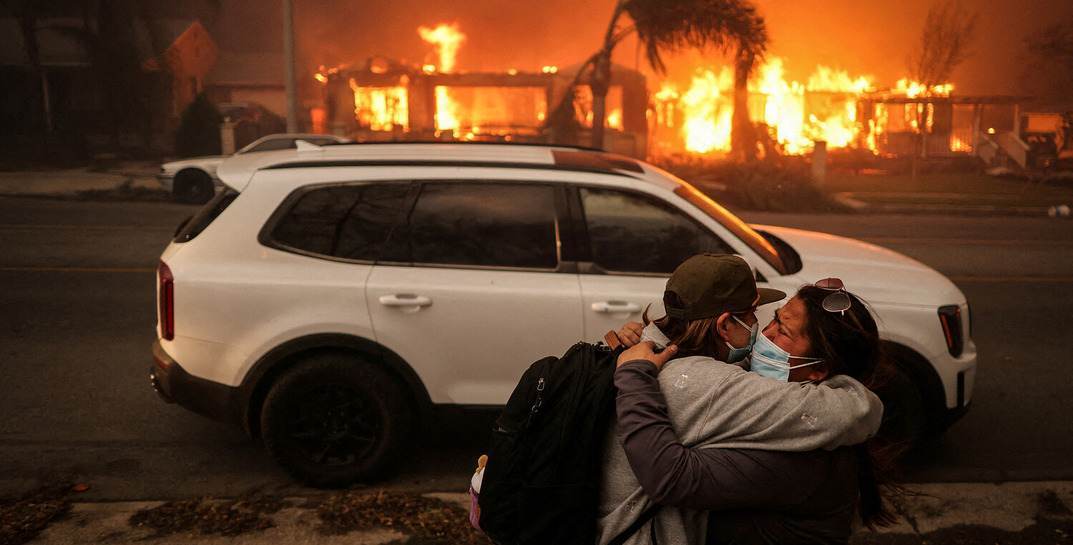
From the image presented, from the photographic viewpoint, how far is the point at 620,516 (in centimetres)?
216

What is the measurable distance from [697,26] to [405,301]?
17119mm

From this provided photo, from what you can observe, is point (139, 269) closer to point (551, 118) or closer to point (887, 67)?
point (551, 118)

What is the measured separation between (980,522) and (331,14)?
6722 centimetres

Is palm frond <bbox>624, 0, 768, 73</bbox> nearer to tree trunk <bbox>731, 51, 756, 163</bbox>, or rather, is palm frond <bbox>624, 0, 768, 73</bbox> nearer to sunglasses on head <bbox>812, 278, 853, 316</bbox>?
tree trunk <bbox>731, 51, 756, 163</bbox>

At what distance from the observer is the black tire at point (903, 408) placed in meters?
4.77

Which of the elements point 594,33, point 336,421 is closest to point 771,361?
point 336,421

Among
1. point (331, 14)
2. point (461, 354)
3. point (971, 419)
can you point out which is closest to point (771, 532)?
point (461, 354)

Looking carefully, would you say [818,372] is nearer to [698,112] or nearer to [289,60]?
[289,60]

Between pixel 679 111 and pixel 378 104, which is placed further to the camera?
pixel 679 111

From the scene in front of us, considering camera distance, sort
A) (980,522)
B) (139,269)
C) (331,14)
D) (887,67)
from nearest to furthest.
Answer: (980,522)
(139,269)
(887,67)
(331,14)

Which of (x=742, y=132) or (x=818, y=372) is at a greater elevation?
(x=742, y=132)

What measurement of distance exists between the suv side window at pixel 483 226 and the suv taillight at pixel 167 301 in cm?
111

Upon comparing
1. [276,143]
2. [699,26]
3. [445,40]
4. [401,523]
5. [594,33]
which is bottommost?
[401,523]

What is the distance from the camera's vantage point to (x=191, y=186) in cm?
1814
